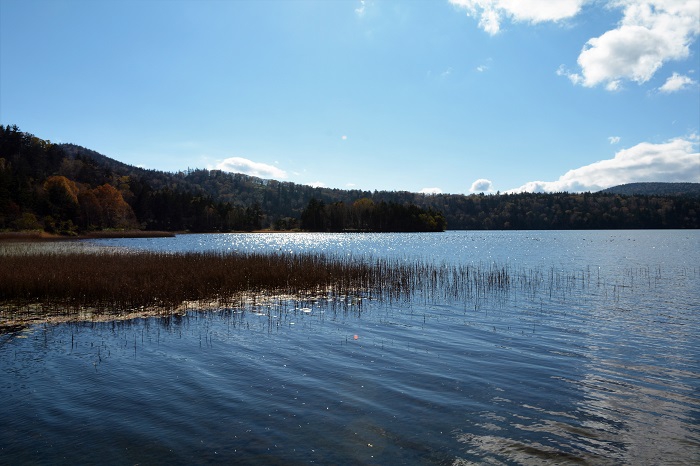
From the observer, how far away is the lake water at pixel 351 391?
713cm

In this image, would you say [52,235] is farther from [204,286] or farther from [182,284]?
[204,286]

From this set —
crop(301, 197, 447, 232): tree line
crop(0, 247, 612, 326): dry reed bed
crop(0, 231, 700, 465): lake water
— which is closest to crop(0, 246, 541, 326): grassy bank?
crop(0, 247, 612, 326): dry reed bed

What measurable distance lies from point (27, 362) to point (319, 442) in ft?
28.8

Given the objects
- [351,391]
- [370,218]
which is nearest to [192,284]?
[351,391]

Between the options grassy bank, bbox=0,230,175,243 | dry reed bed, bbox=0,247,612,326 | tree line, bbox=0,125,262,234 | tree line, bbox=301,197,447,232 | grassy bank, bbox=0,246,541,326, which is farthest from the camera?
tree line, bbox=301,197,447,232

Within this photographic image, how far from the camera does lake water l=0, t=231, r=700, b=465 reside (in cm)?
713

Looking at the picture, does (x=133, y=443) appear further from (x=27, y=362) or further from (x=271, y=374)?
(x=27, y=362)

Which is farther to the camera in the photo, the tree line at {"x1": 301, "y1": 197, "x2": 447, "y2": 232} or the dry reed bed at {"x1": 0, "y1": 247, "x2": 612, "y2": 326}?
the tree line at {"x1": 301, "y1": 197, "x2": 447, "y2": 232}

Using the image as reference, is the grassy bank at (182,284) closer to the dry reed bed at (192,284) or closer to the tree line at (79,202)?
the dry reed bed at (192,284)

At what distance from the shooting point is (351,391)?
31.8 feet

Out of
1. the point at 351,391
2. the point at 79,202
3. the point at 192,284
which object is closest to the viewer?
the point at 351,391

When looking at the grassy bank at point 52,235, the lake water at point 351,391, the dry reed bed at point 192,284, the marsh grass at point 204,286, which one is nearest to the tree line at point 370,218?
the grassy bank at point 52,235

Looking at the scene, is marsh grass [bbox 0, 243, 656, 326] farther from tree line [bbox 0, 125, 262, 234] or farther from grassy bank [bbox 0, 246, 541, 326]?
tree line [bbox 0, 125, 262, 234]

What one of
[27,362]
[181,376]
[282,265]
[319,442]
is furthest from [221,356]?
[282,265]
